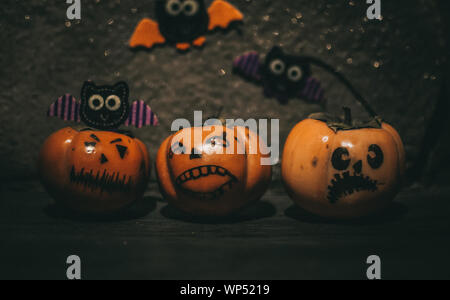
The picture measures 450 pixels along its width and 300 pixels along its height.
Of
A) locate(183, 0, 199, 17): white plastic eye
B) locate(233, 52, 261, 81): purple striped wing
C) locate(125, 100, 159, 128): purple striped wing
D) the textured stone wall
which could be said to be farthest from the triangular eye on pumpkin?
locate(183, 0, 199, 17): white plastic eye

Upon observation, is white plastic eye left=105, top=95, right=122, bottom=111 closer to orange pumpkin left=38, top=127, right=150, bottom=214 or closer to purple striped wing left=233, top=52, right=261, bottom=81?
orange pumpkin left=38, top=127, right=150, bottom=214

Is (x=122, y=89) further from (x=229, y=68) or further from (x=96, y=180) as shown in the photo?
(x=229, y=68)

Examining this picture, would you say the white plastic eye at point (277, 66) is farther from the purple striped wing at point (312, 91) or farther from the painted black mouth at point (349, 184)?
the painted black mouth at point (349, 184)

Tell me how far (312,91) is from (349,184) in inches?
20.8

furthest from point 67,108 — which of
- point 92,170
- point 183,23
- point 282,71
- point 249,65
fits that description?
point 282,71

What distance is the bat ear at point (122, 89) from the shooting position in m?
1.22

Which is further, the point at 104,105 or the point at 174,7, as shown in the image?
the point at 174,7

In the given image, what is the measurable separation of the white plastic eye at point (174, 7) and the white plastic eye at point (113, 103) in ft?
1.52

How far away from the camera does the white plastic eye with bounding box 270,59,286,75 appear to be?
151 cm

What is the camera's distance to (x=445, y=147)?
5.07ft

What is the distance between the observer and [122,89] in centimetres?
122

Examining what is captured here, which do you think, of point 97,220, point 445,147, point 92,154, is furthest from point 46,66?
point 445,147

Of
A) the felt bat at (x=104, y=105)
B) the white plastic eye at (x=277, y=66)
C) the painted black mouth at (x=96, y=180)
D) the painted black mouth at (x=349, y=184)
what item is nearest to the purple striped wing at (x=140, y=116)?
the felt bat at (x=104, y=105)

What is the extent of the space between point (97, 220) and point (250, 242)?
1.52ft
